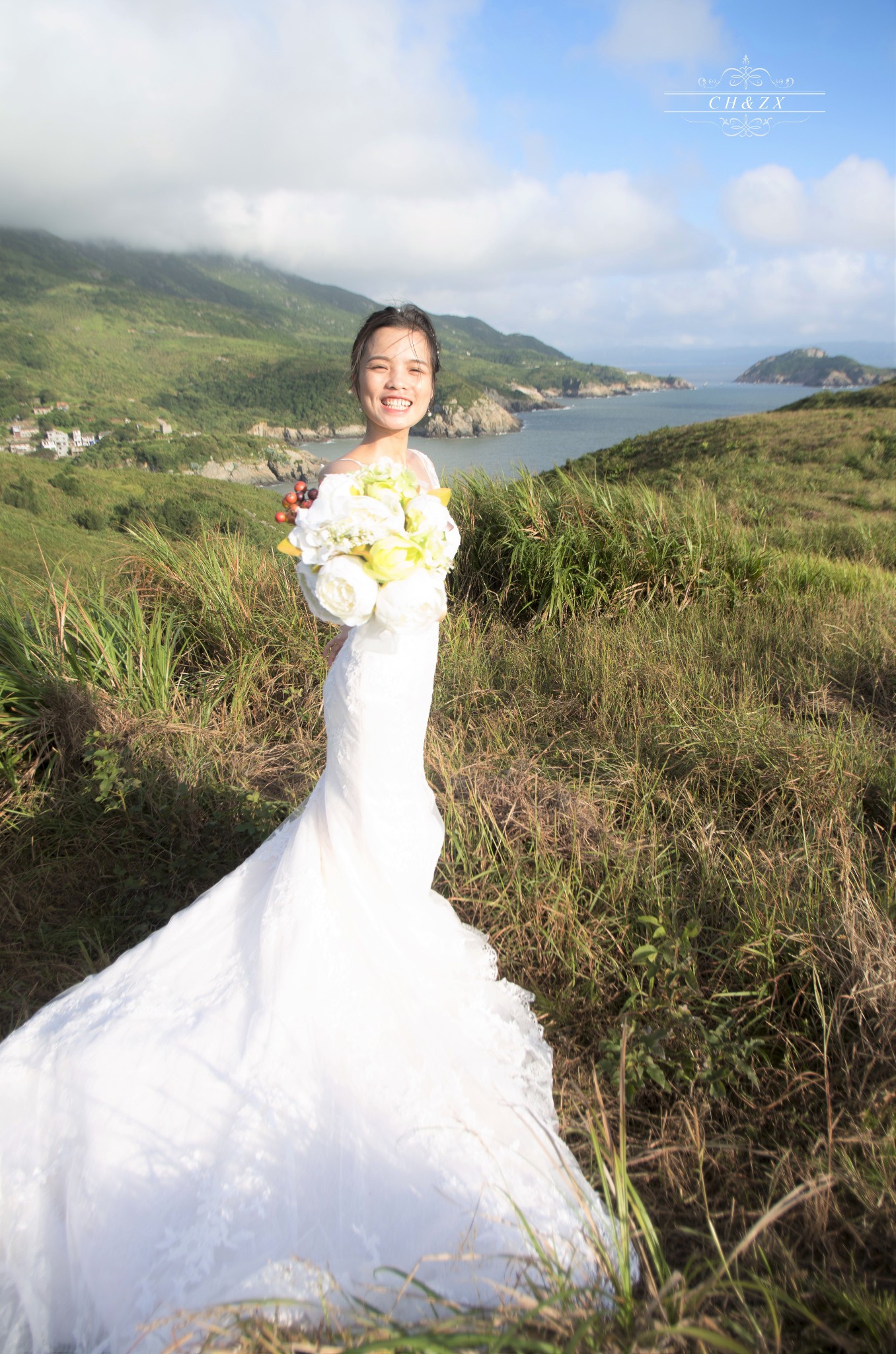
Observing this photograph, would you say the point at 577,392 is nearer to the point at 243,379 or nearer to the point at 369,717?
the point at 243,379

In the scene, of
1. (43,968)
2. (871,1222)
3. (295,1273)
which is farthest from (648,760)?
(43,968)

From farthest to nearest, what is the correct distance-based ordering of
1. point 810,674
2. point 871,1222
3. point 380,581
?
point 810,674 → point 380,581 → point 871,1222

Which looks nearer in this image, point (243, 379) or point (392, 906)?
point (392, 906)

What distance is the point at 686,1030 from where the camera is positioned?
7.16ft

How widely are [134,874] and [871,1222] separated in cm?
301

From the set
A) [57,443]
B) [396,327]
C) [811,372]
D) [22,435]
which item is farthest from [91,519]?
[811,372]

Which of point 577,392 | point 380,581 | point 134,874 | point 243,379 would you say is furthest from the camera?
point 243,379

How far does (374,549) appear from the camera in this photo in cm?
192

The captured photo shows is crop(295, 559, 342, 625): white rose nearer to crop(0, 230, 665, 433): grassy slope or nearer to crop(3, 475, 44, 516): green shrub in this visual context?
crop(0, 230, 665, 433): grassy slope

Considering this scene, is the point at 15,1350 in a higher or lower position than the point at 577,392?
lower

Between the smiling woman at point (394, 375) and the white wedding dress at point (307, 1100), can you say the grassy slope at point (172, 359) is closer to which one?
the smiling woman at point (394, 375)

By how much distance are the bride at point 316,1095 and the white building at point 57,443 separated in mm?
66718

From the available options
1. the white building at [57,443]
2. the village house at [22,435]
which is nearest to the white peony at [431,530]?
the white building at [57,443]

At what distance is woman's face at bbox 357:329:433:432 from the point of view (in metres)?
2.50
